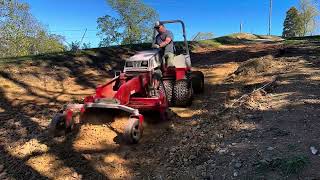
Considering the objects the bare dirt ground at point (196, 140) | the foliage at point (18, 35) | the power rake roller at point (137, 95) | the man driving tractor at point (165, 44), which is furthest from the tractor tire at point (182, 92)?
the foliage at point (18, 35)

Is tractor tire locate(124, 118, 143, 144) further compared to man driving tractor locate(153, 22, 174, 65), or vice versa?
man driving tractor locate(153, 22, 174, 65)

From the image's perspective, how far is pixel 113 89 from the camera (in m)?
8.09

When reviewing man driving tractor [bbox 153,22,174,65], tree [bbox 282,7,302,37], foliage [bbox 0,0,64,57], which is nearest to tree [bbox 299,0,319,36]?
tree [bbox 282,7,302,37]

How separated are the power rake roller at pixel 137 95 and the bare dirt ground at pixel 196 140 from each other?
0.79 ft

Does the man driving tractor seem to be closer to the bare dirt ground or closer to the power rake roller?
the power rake roller

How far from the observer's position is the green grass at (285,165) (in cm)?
491

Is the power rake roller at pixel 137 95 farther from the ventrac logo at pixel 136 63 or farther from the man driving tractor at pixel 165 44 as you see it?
the man driving tractor at pixel 165 44

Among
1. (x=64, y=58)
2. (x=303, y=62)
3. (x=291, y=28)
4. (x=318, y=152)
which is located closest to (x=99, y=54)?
(x=64, y=58)

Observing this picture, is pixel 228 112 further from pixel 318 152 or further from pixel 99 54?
pixel 99 54

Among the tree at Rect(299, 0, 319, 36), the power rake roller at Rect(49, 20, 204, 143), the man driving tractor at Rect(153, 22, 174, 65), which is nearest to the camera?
the power rake roller at Rect(49, 20, 204, 143)

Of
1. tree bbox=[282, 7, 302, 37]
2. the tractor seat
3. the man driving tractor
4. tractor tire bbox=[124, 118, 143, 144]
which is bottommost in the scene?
tractor tire bbox=[124, 118, 143, 144]

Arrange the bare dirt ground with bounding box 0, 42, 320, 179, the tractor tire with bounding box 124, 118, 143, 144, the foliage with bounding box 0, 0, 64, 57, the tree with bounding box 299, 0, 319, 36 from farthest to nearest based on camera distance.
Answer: the tree with bounding box 299, 0, 319, 36
the foliage with bounding box 0, 0, 64, 57
the tractor tire with bounding box 124, 118, 143, 144
the bare dirt ground with bounding box 0, 42, 320, 179

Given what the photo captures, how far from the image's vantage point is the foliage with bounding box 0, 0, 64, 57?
33.8m

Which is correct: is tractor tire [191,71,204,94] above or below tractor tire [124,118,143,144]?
above
